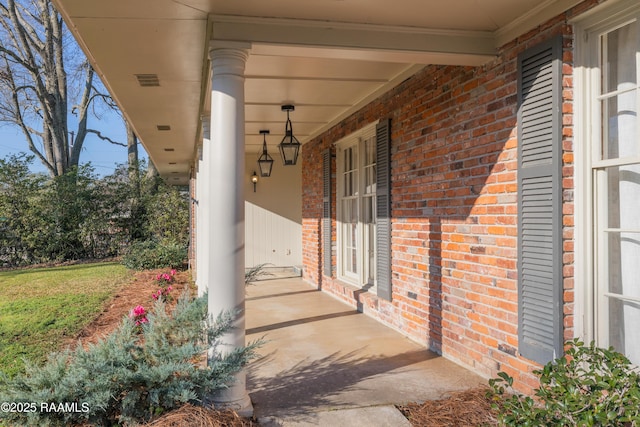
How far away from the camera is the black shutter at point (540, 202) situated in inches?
119

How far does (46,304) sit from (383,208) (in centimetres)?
545

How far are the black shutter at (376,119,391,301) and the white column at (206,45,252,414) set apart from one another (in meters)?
2.56

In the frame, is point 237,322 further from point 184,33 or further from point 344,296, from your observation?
point 344,296

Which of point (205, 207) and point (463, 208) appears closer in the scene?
point (463, 208)

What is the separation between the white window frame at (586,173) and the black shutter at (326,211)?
15.9 feet

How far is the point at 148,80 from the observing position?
4.59 meters

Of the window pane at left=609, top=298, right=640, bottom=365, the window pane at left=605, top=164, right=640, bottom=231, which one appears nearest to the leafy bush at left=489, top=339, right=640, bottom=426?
the window pane at left=609, top=298, right=640, bottom=365

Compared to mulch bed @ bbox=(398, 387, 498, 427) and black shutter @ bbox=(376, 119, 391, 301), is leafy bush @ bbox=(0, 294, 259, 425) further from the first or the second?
black shutter @ bbox=(376, 119, 391, 301)

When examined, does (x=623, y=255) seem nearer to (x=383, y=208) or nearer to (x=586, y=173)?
(x=586, y=173)

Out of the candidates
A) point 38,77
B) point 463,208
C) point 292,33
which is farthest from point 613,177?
point 38,77

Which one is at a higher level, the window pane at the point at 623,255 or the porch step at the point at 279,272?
the window pane at the point at 623,255

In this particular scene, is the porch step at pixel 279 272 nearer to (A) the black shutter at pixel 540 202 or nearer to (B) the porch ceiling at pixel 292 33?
(B) the porch ceiling at pixel 292 33

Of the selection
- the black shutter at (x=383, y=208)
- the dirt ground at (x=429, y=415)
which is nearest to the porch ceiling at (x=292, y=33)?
the black shutter at (x=383, y=208)

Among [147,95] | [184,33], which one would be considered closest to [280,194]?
[147,95]
